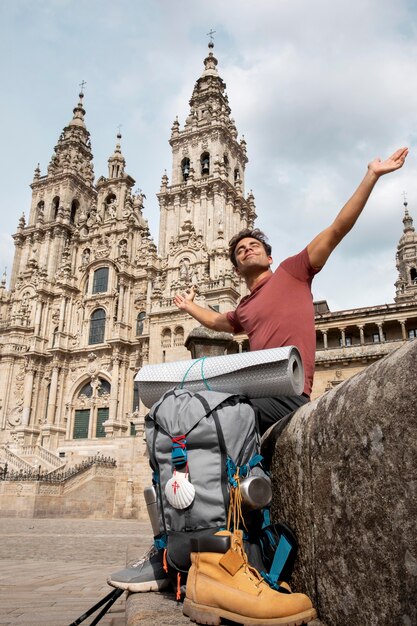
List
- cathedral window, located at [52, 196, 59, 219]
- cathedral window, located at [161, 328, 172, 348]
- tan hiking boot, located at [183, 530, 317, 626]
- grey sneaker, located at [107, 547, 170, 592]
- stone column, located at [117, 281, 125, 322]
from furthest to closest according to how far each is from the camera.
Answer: cathedral window, located at [52, 196, 59, 219], stone column, located at [117, 281, 125, 322], cathedral window, located at [161, 328, 172, 348], grey sneaker, located at [107, 547, 170, 592], tan hiking boot, located at [183, 530, 317, 626]

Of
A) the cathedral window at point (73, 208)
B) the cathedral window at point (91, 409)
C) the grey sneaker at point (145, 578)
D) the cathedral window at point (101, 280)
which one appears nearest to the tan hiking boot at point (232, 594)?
the grey sneaker at point (145, 578)

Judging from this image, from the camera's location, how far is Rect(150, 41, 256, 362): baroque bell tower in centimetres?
2873

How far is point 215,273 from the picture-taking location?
3047 cm

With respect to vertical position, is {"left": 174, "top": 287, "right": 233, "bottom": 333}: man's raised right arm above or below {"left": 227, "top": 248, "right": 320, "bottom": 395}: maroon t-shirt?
above

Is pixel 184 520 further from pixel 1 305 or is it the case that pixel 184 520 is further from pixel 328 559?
pixel 1 305

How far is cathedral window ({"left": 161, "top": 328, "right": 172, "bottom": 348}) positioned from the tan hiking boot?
1033 inches

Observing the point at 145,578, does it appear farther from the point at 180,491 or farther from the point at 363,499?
the point at 363,499

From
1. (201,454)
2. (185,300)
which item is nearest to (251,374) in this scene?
(201,454)

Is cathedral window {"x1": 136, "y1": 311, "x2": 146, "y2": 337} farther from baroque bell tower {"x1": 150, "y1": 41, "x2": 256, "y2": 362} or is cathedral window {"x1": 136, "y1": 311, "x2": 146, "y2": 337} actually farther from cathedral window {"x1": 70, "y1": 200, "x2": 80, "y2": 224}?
cathedral window {"x1": 70, "y1": 200, "x2": 80, "y2": 224}

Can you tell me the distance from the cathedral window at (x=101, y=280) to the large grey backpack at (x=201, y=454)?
36676 millimetres

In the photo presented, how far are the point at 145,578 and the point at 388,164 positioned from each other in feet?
7.69

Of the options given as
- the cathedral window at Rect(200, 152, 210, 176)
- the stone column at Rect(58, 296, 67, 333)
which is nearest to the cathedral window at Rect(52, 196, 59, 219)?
the stone column at Rect(58, 296, 67, 333)

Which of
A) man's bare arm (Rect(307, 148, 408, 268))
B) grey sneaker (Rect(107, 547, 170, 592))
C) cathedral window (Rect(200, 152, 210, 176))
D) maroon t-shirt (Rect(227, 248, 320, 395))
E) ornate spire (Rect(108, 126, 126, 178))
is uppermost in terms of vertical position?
ornate spire (Rect(108, 126, 126, 178))

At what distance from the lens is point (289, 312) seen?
8.91ft
